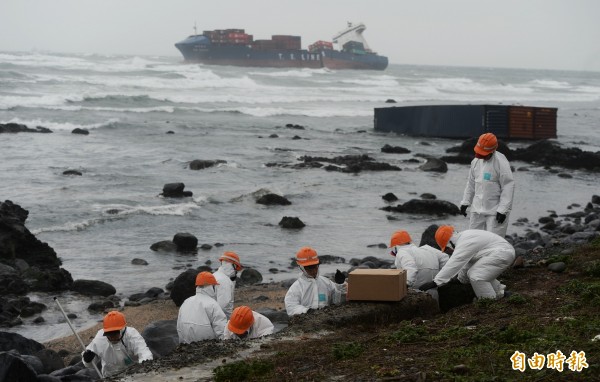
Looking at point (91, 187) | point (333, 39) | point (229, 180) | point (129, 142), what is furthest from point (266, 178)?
point (333, 39)

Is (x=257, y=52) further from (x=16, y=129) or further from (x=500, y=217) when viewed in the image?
(x=500, y=217)

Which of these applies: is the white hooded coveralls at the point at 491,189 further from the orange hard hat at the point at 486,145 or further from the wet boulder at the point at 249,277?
the wet boulder at the point at 249,277

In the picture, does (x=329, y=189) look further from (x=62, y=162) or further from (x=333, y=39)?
(x=333, y=39)

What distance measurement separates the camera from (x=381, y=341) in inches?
316

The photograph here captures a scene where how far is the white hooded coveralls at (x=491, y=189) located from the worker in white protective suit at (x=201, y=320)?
12.7 ft

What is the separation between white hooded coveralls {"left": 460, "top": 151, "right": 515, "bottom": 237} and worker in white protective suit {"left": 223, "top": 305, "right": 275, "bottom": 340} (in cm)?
368

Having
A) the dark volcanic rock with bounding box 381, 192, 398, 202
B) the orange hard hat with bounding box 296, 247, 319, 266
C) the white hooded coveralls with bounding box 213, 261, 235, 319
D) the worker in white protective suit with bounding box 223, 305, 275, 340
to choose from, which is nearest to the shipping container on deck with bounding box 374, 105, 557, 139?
the dark volcanic rock with bounding box 381, 192, 398, 202

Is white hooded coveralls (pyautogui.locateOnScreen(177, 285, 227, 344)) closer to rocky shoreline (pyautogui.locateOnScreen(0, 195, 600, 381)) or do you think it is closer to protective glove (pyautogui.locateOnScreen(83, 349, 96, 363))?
rocky shoreline (pyautogui.locateOnScreen(0, 195, 600, 381))

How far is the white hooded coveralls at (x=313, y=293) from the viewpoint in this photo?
394 inches

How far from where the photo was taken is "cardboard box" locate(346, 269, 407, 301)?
375 inches

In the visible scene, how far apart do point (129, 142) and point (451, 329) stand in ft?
109

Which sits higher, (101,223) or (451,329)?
(451,329)

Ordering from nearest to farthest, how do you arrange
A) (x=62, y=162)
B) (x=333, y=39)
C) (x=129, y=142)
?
(x=62, y=162) → (x=129, y=142) → (x=333, y=39)

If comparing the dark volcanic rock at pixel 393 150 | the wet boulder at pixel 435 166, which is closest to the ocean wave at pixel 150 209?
the wet boulder at pixel 435 166
